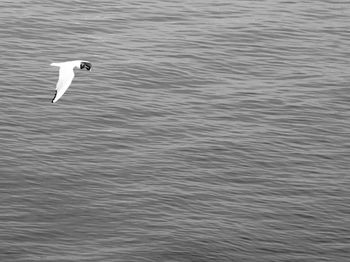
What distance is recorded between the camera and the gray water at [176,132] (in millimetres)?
67250

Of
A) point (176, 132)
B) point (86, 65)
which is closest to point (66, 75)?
point (86, 65)

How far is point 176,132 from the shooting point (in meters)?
79.2

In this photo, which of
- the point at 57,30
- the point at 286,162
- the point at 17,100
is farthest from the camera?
the point at 57,30

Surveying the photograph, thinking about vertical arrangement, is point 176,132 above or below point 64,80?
below

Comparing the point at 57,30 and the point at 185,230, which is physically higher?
the point at 57,30

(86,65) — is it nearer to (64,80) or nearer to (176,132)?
(64,80)

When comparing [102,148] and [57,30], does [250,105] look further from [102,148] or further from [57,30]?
[57,30]

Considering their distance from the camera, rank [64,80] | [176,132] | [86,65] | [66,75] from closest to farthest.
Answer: [64,80] < [86,65] < [66,75] < [176,132]

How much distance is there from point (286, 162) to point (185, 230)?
12273 millimetres

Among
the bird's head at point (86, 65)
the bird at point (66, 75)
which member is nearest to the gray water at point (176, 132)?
the bird at point (66, 75)

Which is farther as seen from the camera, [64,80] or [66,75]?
[66,75]

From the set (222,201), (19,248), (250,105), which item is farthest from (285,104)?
(19,248)

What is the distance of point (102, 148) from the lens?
7719 centimetres

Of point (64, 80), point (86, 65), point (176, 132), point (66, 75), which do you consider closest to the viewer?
point (64, 80)
